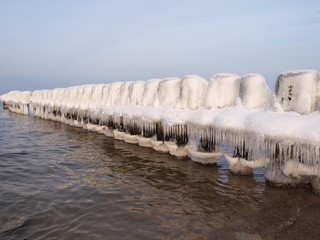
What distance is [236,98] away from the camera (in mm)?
6793

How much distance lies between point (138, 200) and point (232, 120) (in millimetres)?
2381

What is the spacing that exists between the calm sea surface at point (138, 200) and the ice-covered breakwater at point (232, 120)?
446 millimetres

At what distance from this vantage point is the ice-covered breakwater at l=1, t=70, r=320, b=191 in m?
5.21

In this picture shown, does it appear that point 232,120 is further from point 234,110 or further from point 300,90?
point 300,90

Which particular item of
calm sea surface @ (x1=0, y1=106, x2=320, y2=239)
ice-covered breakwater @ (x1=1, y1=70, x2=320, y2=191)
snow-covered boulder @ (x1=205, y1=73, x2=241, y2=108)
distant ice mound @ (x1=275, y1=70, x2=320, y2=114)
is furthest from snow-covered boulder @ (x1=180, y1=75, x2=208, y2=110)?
distant ice mound @ (x1=275, y1=70, x2=320, y2=114)

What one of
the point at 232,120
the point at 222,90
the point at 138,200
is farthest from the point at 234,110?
the point at 138,200

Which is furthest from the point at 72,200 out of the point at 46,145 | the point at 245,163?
the point at 46,145

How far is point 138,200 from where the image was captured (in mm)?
5441

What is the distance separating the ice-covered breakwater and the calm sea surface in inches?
17.5

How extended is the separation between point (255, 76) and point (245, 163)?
1.80 metres

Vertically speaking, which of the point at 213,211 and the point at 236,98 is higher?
the point at 236,98

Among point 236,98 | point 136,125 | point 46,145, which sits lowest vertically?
point 46,145

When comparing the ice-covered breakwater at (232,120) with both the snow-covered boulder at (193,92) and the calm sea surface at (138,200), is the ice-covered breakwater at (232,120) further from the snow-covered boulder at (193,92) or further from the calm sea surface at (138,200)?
the calm sea surface at (138,200)

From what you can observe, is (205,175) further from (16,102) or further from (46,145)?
(16,102)
